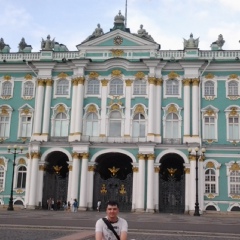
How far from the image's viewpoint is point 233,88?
44.7 metres

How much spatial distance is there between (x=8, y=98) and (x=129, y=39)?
1490cm

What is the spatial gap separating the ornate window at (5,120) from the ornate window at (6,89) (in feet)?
4.88

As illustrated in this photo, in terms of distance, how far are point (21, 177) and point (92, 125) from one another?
9.41 metres

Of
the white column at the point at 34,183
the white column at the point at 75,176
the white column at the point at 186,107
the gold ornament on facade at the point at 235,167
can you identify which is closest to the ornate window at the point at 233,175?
Result: the gold ornament on facade at the point at 235,167

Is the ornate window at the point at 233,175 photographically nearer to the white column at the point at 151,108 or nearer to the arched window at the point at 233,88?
the arched window at the point at 233,88

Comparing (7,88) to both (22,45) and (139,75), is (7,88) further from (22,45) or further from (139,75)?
(139,75)

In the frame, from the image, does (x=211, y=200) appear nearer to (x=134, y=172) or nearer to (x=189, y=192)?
(x=189, y=192)

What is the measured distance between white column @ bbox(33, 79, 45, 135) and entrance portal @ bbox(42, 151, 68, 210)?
310 cm

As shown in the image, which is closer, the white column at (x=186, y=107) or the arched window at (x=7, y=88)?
the white column at (x=186, y=107)

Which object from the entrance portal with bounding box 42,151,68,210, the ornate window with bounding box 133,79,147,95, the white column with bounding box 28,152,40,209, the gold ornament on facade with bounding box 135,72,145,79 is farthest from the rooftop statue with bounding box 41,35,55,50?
the white column with bounding box 28,152,40,209

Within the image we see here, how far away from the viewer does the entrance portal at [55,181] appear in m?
44.1

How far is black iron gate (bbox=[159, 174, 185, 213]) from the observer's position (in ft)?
139

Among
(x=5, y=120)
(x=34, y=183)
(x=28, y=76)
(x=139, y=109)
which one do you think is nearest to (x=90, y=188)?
(x=34, y=183)

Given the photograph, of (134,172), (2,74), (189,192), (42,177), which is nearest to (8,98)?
(2,74)
